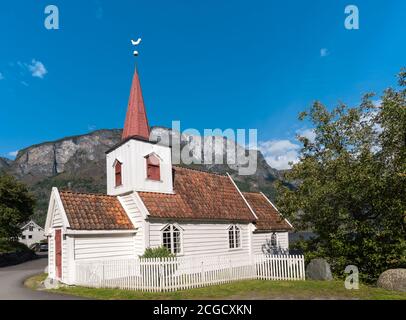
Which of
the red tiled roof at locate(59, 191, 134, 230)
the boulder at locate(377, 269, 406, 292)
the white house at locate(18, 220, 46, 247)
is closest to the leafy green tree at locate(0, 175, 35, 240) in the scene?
the red tiled roof at locate(59, 191, 134, 230)

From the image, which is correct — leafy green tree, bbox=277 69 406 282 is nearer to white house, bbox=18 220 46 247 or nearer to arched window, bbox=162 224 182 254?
arched window, bbox=162 224 182 254

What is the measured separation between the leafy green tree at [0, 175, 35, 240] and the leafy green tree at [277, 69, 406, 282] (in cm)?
2999

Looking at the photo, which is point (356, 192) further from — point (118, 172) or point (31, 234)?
point (31, 234)

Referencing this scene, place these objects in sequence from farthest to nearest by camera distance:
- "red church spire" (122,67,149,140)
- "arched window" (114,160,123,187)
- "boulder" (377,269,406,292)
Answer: "red church spire" (122,67,149,140) → "arched window" (114,160,123,187) → "boulder" (377,269,406,292)

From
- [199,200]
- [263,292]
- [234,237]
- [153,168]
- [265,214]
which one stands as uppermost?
[153,168]

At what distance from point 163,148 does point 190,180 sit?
3633mm

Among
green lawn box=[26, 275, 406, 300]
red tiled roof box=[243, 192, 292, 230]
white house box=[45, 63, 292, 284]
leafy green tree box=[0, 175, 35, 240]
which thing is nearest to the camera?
green lawn box=[26, 275, 406, 300]

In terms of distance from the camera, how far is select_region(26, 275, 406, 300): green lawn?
13.6 m

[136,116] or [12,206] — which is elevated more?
[136,116]

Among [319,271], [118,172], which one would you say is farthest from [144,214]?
[319,271]

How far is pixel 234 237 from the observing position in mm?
25484

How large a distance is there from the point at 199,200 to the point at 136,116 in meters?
6.76
